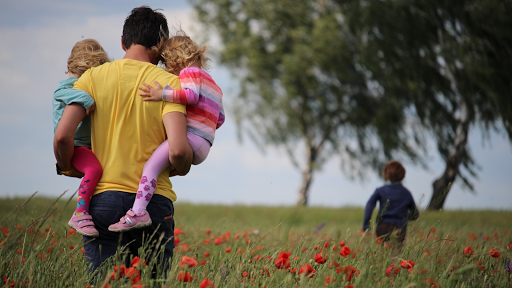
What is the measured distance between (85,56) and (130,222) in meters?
1.22

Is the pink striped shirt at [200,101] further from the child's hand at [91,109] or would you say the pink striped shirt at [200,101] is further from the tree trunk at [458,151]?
the tree trunk at [458,151]

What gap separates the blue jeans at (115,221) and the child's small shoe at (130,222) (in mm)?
46

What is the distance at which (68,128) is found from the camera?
6.98 ft

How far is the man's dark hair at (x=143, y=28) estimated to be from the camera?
2.33 m

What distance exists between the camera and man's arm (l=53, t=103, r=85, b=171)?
2.12 m

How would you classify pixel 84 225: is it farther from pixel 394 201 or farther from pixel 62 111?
pixel 394 201

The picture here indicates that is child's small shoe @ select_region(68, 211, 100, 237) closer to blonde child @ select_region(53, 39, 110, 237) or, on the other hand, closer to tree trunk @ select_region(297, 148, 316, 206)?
blonde child @ select_region(53, 39, 110, 237)

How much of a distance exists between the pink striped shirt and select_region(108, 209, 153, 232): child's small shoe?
0.56 metres

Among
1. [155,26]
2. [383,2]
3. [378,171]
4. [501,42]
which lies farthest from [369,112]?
[155,26]

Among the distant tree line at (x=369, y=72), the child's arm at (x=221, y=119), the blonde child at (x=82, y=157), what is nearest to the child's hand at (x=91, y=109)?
the blonde child at (x=82, y=157)

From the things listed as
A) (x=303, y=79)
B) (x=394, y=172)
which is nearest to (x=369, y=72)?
(x=303, y=79)

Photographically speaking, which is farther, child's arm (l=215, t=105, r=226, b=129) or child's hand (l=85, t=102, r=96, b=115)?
child's arm (l=215, t=105, r=226, b=129)

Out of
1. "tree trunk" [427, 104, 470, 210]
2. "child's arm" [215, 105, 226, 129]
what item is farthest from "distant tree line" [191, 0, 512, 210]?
"child's arm" [215, 105, 226, 129]

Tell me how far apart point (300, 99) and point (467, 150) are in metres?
6.81
